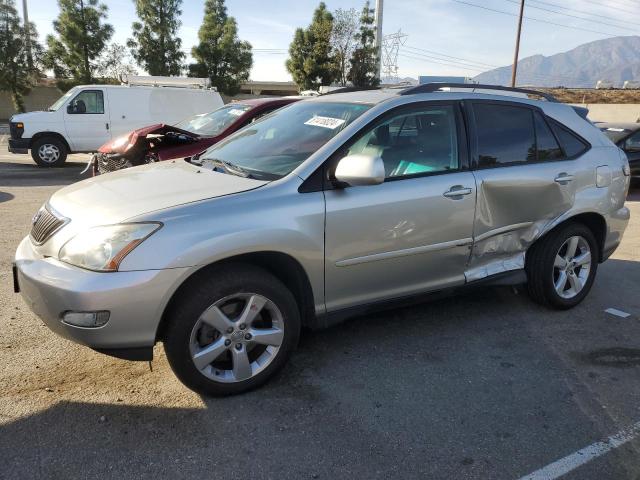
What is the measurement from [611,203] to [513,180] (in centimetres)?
118

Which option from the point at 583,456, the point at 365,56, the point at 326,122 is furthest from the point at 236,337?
the point at 365,56

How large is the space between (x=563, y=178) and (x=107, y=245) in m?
3.38

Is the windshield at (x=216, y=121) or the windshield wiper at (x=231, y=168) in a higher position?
the windshield at (x=216, y=121)

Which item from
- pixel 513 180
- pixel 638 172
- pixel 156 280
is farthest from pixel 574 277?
pixel 638 172

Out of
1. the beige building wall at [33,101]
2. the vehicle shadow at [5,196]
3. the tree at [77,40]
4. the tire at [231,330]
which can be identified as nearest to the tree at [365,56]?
the tree at [77,40]

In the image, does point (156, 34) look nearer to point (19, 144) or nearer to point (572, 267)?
point (19, 144)

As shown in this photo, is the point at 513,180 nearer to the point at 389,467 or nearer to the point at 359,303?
the point at 359,303

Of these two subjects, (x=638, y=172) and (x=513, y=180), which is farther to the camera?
(x=638, y=172)

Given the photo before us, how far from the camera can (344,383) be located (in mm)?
3236

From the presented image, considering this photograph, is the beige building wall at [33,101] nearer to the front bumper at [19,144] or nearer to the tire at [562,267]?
the front bumper at [19,144]

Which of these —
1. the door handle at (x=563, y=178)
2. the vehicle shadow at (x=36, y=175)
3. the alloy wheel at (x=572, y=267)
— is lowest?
the vehicle shadow at (x=36, y=175)

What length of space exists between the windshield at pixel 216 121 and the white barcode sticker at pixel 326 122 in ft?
13.8

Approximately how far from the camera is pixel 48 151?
43.0ft

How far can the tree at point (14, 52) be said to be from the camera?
3098 centimetres
